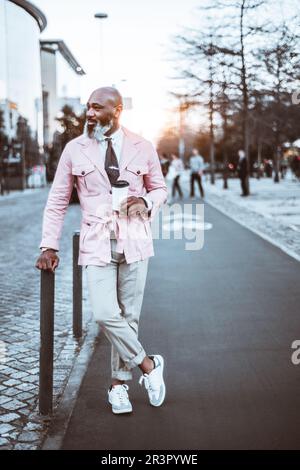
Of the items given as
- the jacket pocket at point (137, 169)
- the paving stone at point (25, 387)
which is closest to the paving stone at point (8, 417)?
the paving stone at point (25, 387)

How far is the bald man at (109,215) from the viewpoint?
407 cm

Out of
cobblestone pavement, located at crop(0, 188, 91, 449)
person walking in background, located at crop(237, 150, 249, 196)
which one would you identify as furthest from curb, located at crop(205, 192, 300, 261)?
person walking in background, located at crop(237, 150, 249, 196)

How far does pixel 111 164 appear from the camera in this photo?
13.4 ft

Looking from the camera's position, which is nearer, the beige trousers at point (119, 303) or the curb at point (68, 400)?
the curb at point (68, 400)

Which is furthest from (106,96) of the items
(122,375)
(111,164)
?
(122,375)

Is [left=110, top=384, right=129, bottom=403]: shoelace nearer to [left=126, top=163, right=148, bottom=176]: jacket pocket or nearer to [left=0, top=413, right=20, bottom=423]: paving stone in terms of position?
[left=0, top=413, right=20, bottom=423]: paving stone

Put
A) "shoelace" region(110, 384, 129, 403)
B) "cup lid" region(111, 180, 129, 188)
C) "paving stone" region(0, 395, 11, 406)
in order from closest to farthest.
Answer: "cup lid" region(111, 180, 129, 188), "shoelace" region(110, 384, 129, 403), "paving stone" region(0, 395, 11, 406)

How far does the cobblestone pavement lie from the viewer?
4.20 metres

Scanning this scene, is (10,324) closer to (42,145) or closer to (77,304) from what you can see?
(77,304)

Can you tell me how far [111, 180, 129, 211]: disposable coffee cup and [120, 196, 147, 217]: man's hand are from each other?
0.10 feet

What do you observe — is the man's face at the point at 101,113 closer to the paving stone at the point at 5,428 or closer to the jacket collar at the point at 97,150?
the jacket collar at the point at 97,150

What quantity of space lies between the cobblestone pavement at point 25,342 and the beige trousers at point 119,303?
25.1 inches

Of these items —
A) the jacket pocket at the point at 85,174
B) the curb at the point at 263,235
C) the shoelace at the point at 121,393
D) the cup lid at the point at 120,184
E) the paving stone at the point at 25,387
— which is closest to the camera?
the cup lid at the point at 120,184

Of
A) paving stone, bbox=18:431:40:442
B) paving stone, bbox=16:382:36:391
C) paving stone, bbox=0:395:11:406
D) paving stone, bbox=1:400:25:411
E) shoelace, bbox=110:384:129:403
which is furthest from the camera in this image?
paving stone, bbox=16:382:36:391
